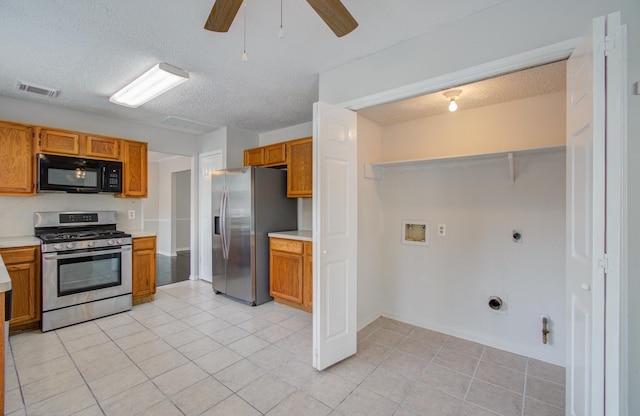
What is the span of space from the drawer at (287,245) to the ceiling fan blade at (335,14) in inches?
96.3

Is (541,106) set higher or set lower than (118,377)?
higher

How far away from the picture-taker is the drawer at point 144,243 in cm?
370

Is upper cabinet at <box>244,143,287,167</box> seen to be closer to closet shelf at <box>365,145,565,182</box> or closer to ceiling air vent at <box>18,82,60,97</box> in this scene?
closet shelf at <box>365,145,565,182</box>

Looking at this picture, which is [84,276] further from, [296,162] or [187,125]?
[296,162]

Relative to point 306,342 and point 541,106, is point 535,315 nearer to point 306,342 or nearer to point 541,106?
point 541,106

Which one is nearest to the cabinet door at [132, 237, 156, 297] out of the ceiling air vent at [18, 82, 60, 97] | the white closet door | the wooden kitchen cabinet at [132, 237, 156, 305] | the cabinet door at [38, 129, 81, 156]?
the wooden kitchen cabinet at [132, 237, 156, 305]

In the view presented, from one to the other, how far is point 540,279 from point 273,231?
3.02 meters

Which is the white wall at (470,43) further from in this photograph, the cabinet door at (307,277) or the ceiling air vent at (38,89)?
the ceiling air vent at (38,89)

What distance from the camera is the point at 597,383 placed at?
1.13m

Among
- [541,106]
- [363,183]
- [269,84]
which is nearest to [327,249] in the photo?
[363,183]

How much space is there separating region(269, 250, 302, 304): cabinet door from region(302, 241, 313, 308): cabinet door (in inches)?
2.5

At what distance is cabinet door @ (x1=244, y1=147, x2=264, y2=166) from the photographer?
175 inches

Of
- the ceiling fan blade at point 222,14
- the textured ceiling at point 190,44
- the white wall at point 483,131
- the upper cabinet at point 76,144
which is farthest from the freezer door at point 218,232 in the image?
the ceiling fan blade at point 222,14

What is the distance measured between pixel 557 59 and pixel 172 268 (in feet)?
21.6
